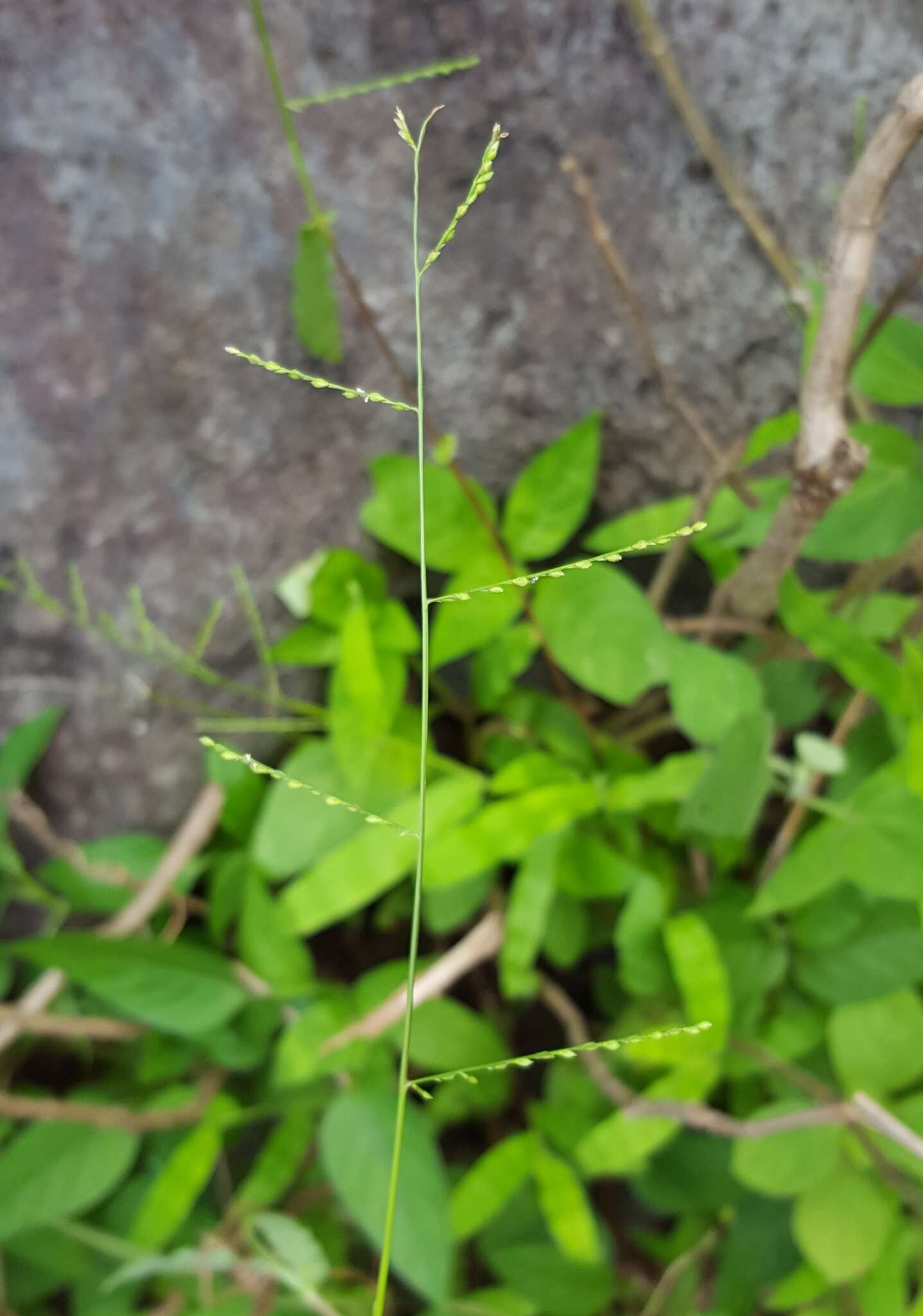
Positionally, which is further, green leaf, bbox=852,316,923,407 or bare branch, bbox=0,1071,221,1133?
bare branch, bbox=0,1071,221,1133

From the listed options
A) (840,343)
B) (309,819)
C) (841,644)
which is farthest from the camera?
(309,819)

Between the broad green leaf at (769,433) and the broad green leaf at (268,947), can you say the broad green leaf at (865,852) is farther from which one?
the broad green leaf at (268,947)

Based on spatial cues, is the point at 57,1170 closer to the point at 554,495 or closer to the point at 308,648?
the point at 308,648

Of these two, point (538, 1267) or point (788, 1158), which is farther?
point (538, 1267)

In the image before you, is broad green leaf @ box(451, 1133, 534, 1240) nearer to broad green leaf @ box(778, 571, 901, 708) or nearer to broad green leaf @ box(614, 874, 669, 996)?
broad green leaf @ box(614, 874, 669, 996)

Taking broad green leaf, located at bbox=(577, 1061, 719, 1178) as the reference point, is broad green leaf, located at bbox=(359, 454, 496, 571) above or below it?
above

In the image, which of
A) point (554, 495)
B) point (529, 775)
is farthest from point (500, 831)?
point (554, 495)

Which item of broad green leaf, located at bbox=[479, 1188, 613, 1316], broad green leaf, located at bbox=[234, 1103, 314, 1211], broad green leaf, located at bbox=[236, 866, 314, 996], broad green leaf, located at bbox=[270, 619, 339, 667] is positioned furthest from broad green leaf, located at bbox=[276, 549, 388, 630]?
broad green leaf, located at bbox=[479, 1188, 613, 1316]
